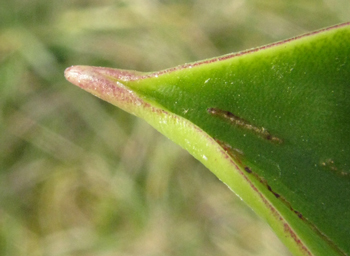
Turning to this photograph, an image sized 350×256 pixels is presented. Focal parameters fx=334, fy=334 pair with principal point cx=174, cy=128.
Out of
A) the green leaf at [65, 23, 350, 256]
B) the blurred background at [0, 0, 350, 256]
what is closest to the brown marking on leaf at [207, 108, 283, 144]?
the green leaf at [65, 23, 350, 256]

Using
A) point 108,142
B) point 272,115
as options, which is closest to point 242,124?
point 272,115

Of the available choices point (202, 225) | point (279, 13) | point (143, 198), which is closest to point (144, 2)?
point (279, 13)

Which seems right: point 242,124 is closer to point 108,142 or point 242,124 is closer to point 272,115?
point 272,115

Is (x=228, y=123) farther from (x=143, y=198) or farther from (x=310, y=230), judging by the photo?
(x=143, y=198)

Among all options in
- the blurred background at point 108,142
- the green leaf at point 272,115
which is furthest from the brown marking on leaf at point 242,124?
the blurred background at point 108,142

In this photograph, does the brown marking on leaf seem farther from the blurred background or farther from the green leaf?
the blurred background

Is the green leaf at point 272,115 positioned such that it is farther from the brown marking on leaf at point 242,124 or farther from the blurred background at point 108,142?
the blurred background at point 108,142
